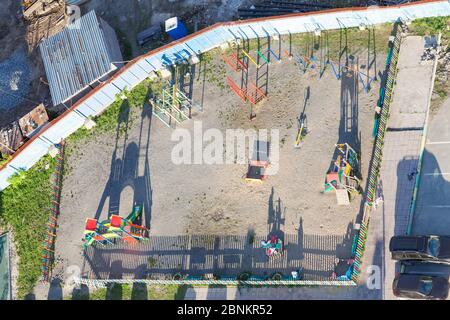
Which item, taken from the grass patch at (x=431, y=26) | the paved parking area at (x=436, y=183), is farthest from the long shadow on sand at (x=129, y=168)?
the grass patch at (x=431, y=26)

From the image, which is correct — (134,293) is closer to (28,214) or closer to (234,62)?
(28,214)

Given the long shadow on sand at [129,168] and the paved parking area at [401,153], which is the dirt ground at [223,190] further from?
the paved parking area at [401,153]

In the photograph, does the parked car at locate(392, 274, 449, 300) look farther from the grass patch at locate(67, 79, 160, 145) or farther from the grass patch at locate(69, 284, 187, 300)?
the grass patch at locate(67, 79, 160, 145)

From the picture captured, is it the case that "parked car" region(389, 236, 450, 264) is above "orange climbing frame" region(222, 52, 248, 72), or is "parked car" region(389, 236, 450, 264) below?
below

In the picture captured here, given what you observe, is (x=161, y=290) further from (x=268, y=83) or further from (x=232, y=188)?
(x=268, y=83)

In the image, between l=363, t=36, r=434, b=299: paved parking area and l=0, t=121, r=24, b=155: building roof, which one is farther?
l=0, t=121, r=24, b=155: building roof

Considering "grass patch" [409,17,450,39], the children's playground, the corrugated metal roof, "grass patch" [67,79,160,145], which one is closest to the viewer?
the children's playground

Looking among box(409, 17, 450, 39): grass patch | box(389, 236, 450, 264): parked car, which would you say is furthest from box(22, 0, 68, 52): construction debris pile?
box(389, 236, 450, 264): parked car

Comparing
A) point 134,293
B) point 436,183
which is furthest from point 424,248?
point 134,293
